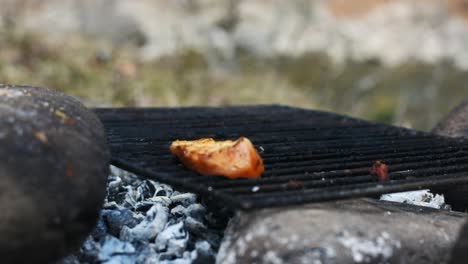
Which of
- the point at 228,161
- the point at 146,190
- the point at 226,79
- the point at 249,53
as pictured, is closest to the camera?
the point at 228,161

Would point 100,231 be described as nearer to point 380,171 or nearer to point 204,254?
point 204,254

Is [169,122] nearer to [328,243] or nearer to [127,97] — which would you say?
[328,243]

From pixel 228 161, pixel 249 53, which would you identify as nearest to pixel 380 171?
pixel 228 161

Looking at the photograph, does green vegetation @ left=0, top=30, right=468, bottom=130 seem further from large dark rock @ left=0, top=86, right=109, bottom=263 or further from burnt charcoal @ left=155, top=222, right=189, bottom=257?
large dark rock @ left=0, top=86, right=109, bottom=263

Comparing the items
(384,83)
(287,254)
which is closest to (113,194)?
(287,254)

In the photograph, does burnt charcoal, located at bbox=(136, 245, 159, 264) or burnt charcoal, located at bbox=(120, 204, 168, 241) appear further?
burnt charcoal, located at bbox=(120, 204, 168, 241)

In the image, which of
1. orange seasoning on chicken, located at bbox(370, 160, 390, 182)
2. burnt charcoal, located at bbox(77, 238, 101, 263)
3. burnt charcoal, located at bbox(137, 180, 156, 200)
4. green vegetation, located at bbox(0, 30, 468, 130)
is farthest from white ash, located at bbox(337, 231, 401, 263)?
green vegetation, located at bbox(0, 30, 468, 130)
